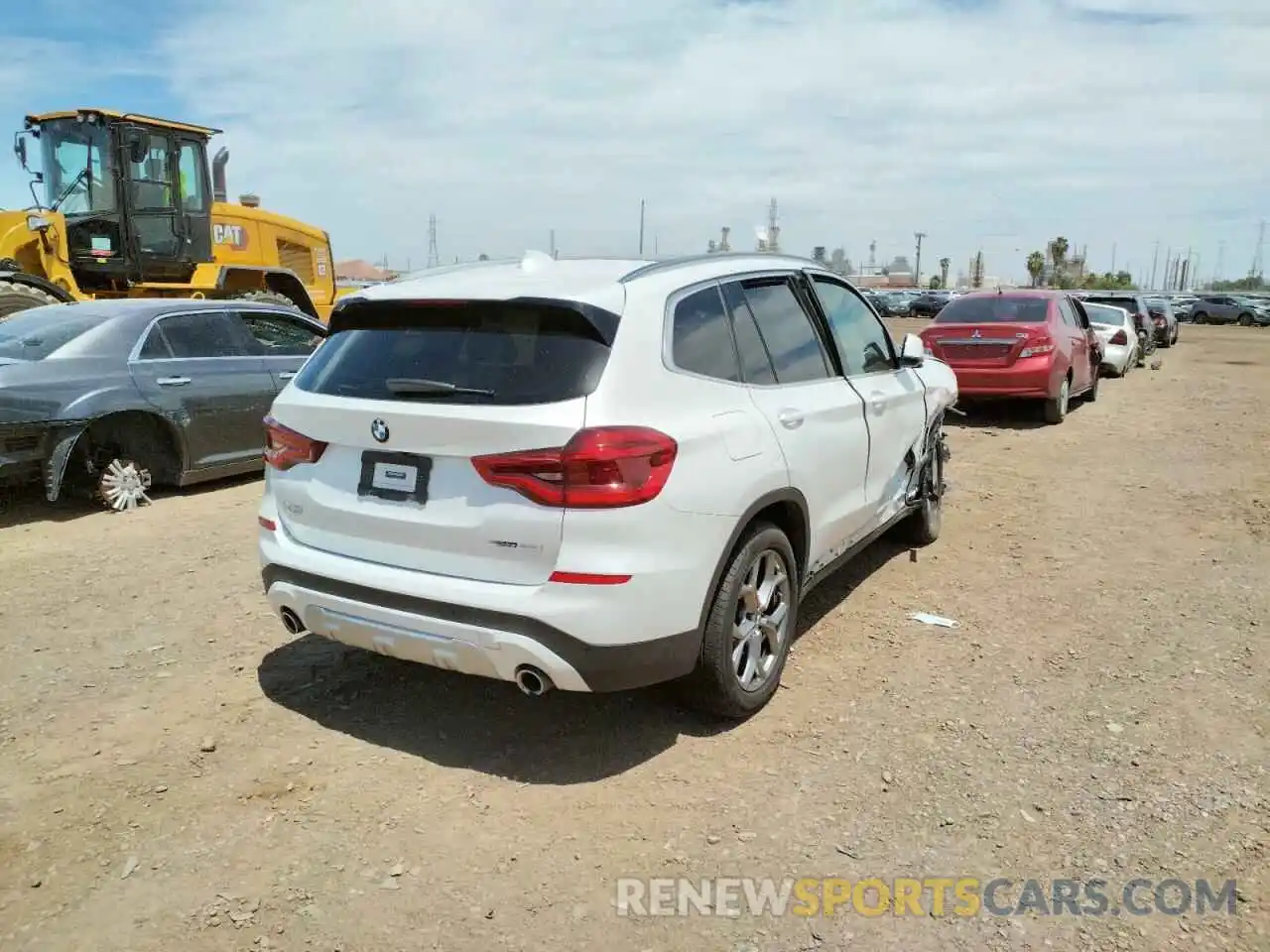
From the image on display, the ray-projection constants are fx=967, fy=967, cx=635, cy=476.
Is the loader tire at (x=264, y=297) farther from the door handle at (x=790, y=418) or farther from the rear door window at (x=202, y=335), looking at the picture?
the door handle at (x=790, y=418)

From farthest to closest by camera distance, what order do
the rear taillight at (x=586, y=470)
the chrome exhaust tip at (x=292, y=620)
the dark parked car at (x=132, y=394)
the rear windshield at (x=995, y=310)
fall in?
the rear windshield at (x=995, y=310), the dark parked car at (x=132, y=394), the chrome exhaust tip at (x=292, y=620), the rear taillight at (x=586, y=470)

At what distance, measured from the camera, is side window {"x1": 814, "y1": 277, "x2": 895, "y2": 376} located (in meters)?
4.89

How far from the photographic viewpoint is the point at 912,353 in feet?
18.5

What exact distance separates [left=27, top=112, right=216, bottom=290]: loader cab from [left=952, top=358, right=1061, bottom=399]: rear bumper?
1022cm

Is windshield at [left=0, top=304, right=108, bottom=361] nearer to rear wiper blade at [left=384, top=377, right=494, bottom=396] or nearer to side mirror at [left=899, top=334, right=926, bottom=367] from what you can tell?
rear wiper blade at [left=384, top=377, right=494, bottom=396]

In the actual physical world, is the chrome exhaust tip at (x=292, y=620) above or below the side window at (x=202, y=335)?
below

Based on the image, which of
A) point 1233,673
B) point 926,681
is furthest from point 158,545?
point 1233,673

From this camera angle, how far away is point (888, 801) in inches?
131

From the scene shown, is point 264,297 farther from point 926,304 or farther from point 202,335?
point 926,304

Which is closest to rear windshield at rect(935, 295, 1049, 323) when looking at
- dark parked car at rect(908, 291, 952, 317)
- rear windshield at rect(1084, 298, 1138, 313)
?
rear windshield at rect(1084, 298, 1138, 313)

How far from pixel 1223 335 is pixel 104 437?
1764 inches

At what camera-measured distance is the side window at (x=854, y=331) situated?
4887 millimetres

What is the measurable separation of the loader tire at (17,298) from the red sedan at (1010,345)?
398 inches

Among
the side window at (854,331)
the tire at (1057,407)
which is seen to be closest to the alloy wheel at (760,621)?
the side window at (854,331)
